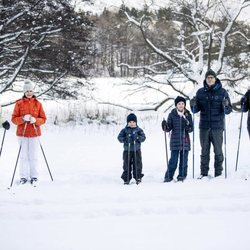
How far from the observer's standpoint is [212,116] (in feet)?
24.2

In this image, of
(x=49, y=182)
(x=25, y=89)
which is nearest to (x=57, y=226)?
(x=49, y=182)

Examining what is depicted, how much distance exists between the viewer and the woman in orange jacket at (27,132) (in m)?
7.32

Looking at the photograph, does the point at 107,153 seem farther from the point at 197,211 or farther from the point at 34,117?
the point at 197,211

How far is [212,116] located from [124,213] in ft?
9.51

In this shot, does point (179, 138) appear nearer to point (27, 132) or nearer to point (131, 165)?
point (131, 165)

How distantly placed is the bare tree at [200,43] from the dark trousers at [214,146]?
9657 mm

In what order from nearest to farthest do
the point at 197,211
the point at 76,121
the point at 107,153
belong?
the point at 197,211 → the point at 107,153 → the point at 76,121

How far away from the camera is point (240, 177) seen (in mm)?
7109

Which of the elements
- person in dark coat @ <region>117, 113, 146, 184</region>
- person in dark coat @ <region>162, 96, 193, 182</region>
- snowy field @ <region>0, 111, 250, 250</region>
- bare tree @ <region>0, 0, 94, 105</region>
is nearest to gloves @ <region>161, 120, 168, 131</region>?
person in dark coat @ <region>162, 96, 193, 182</region>

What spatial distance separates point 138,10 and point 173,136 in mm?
11952

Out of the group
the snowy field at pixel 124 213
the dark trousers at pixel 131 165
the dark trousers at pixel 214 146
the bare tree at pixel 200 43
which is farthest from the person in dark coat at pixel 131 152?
the bare tree at pixel 200 43

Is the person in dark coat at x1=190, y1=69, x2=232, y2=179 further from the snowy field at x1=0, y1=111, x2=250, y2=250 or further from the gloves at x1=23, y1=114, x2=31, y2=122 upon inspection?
the gloves at x1=23, y1=114, x2=31, y2=122

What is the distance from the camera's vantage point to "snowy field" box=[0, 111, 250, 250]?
4227mm

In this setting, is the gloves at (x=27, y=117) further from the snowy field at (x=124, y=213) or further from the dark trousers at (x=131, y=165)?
the dark trousers at (x=131, y=165)
